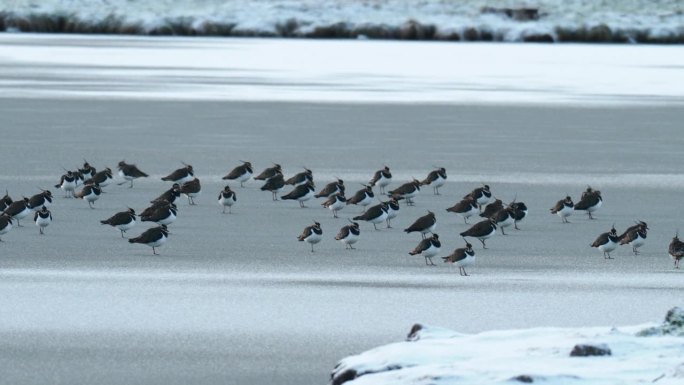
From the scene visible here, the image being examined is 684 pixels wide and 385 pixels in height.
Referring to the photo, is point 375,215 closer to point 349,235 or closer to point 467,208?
point 467,208

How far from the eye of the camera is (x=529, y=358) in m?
7.23

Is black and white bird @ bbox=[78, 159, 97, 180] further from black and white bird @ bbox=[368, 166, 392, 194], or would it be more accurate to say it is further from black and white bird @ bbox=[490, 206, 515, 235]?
black and white bird @ bbox=[490, 206, 515, 235]

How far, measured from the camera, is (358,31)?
8662 cm

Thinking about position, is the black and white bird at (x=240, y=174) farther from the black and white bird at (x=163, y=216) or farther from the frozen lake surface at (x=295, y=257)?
the black and white bird at (x=163, y=216)

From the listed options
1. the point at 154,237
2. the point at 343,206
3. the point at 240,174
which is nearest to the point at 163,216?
the point at 154,237

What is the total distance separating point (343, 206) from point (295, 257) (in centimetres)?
247

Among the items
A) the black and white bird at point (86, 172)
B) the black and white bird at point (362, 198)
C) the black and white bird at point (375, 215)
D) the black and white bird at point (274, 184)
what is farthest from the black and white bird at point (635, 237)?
the black and white bird at point (86, 172)

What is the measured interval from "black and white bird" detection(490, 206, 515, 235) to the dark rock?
6.41 m

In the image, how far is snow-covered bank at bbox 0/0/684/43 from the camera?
84.6m

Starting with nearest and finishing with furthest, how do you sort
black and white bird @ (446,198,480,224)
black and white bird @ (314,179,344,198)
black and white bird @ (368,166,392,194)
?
black and white bird @ (446,198,480,224)
black and white bird @ (314,179,344,198)
black and white bird @ (368,166,392,194)

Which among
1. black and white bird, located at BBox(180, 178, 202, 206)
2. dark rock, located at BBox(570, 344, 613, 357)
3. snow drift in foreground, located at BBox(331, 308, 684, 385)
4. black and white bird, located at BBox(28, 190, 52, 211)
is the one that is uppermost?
dark rock, located at BBox(570, 344, 613, 357)

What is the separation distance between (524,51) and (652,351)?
202 feet

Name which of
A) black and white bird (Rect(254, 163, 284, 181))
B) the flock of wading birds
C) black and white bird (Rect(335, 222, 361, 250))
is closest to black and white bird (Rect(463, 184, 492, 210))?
the flock of wading birds

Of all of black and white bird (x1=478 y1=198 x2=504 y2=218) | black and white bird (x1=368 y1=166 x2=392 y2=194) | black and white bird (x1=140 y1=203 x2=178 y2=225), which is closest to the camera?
black and white bird (x1=140 y1=203 x2=178 y2=225)
